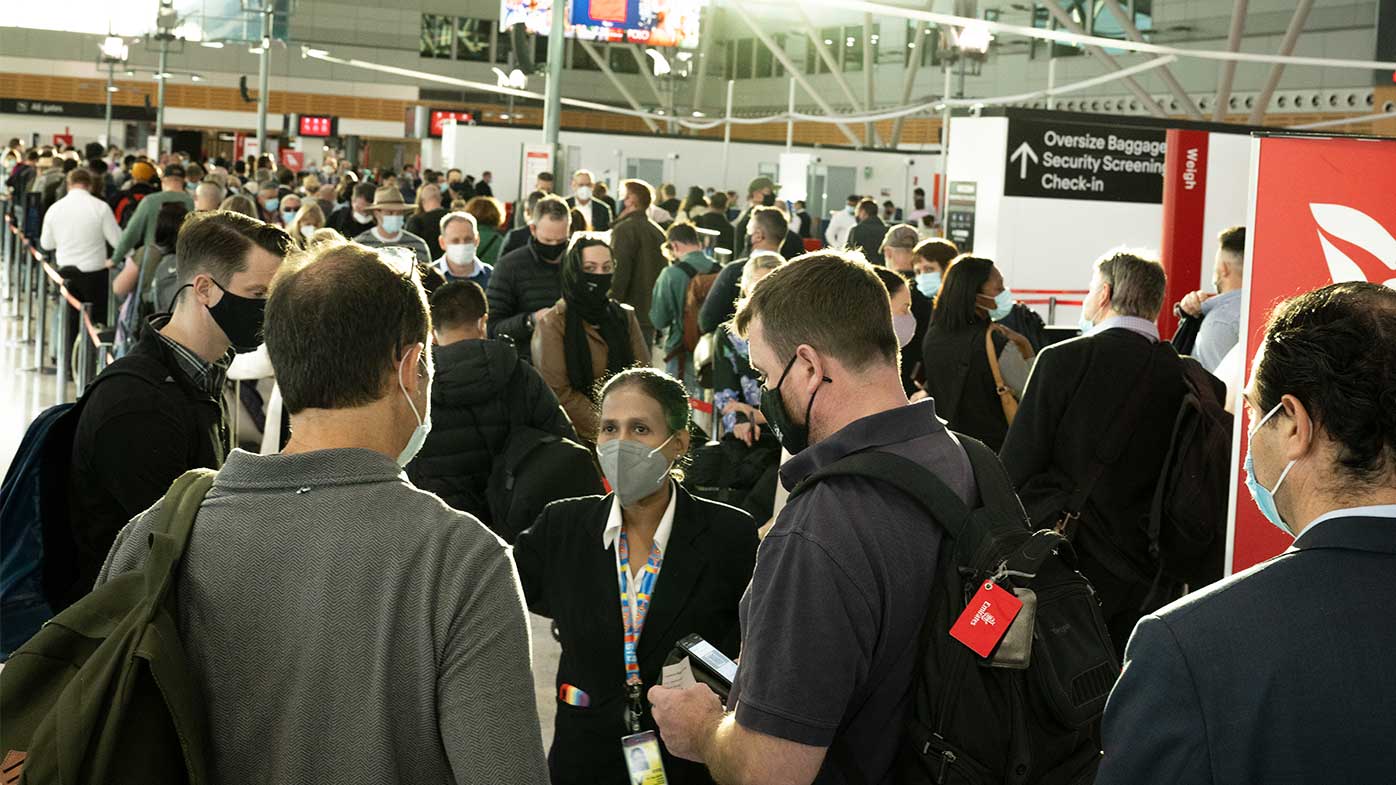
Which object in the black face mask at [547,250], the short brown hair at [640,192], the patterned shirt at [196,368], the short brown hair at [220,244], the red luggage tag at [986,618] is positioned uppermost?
the short brown hair at [640,192]

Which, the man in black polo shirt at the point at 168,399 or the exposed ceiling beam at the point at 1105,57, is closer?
the man in black polo shirt at the point at 168,399

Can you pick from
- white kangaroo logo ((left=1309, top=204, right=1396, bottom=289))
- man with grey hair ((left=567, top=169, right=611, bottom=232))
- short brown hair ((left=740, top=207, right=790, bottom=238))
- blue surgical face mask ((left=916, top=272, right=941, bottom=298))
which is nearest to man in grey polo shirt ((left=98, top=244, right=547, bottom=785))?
white kangaroo logo ((left=1309, top=204, right=1396, bottom=289))

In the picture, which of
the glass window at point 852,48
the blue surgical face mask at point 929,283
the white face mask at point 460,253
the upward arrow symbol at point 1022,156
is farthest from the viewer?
the glass window at point 852,48

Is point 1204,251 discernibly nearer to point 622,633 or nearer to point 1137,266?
point 1137,266

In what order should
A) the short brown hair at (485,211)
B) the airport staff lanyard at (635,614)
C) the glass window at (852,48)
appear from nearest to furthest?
the airport staff lanyard at (635,614) < the short brown hair at (485,211) < the glass window at (852,48)

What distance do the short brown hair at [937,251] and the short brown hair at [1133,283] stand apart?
3140 mm

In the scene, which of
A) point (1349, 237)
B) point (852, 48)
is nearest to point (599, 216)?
point (1349, 237)

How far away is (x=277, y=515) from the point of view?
1867mm

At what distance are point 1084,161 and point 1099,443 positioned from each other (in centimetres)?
658

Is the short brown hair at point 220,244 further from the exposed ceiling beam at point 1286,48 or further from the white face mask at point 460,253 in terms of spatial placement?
the exposed ceiling beam at point 1286,48

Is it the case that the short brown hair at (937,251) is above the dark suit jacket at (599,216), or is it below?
below

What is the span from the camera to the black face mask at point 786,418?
2455 millimetres

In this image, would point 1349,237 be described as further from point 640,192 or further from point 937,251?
point 640,192

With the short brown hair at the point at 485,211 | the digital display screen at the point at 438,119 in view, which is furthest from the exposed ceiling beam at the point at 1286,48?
the short brown hair at the point at 485,211
